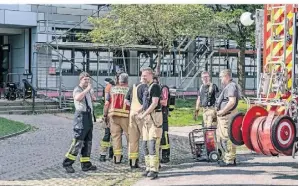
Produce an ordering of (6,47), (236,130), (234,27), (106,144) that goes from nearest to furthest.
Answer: (236,130) → (106,144) → (234,27) → (6,47)

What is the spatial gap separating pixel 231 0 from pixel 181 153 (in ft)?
17.4

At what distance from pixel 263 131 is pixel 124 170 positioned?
2950 mm

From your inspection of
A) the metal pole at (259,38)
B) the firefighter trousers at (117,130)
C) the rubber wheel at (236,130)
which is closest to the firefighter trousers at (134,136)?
the firefighter trousers at (117,130)

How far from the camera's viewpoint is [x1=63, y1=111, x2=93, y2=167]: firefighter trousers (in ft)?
30.1

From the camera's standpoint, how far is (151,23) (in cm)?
1980

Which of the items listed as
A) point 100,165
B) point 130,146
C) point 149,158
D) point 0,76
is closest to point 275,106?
point 149,158

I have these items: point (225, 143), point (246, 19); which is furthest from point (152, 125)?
point (246, 19)

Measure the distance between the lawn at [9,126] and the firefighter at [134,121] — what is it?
4.91 meters

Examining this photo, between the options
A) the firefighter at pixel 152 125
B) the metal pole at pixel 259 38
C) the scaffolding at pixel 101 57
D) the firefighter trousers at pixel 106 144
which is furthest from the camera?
the scaffolding at pixel 101 57

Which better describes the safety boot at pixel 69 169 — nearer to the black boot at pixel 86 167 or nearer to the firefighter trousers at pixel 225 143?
the black boot at pixel 86 167

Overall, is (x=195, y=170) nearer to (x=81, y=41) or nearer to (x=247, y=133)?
(x=247, y=133)

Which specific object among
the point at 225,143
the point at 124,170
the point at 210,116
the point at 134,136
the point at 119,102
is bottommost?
the point at 124,170

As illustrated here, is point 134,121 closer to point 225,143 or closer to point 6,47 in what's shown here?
point 225,143

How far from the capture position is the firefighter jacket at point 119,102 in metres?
9.97
